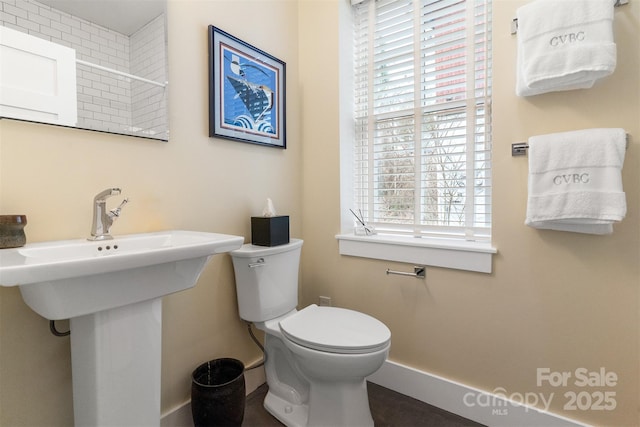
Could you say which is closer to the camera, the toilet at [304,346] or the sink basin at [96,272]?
the sink basin at [96,272]

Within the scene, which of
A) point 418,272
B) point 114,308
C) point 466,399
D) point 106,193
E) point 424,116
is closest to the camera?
point 114,308

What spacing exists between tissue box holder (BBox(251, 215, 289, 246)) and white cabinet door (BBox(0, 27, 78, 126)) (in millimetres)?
797

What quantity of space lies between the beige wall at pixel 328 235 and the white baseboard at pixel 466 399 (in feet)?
0.13

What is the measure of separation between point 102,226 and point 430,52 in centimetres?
171

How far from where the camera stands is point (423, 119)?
5.50 feet

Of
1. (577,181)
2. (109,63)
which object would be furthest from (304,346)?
(109,63)

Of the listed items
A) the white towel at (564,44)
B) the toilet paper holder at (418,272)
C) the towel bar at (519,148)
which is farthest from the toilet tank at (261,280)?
the white towel at (564,44)

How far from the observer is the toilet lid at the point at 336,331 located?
3.80ft

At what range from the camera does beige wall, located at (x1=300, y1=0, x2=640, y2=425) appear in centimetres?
111

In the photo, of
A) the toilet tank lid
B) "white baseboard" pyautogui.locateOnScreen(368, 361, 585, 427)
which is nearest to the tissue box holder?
the toilet tank lid

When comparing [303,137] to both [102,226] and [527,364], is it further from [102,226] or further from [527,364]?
[527,364]

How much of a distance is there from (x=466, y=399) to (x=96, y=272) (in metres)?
1.56

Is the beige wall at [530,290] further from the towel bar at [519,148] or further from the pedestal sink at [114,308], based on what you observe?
the pedestal sink at [114,308]

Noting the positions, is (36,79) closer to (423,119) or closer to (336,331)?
(336,331)
